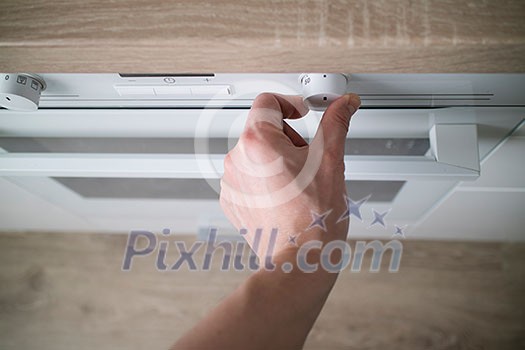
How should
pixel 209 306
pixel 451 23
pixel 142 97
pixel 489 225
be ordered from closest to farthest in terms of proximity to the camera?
pixel 451 23 → pixel 142 97 → pixel 489 225 → pixel 209 306

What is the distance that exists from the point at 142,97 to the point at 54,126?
5.1 inches

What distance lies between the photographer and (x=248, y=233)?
460mm

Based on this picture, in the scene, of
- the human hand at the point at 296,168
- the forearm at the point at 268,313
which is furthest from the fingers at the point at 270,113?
the forearm at the point at 268,313

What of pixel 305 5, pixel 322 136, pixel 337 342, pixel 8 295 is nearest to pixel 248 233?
pixel 322 136

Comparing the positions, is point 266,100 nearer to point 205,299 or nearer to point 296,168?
point 296,168

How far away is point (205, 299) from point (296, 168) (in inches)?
22.2

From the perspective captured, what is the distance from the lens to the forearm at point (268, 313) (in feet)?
1.06

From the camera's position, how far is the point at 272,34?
28 cm

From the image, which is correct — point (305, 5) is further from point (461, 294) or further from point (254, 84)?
point (461, 294)

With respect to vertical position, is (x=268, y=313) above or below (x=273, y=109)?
below

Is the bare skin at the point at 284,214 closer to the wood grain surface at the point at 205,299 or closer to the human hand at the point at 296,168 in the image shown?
the human hand at the point at 296,168

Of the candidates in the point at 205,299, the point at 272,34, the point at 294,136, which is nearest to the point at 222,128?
the point at 294,136

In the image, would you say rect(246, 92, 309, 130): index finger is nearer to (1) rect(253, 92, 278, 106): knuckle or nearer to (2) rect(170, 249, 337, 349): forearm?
(1) rect(253, 92, 278, 106): knuckle

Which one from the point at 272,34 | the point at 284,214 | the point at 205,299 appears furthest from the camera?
the point at 205,299
